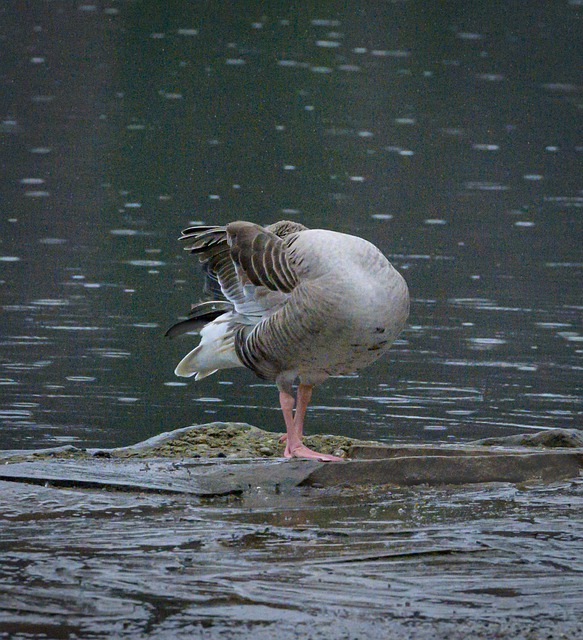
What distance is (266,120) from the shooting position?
32812 millimetres

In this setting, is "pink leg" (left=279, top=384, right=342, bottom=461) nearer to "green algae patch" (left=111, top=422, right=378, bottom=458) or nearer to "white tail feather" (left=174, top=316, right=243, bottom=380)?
"green algae patch" (left=111, top=422, right=378, bottom=458)

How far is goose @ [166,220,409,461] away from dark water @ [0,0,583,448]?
6.22 ft

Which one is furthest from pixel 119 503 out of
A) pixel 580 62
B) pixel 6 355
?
pixel 580 62

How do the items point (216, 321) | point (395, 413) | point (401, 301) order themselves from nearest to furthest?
point (401, 301) < point (216, 321) < point (395, 413)

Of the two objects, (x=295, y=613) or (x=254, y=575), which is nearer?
(x=295, y=613)

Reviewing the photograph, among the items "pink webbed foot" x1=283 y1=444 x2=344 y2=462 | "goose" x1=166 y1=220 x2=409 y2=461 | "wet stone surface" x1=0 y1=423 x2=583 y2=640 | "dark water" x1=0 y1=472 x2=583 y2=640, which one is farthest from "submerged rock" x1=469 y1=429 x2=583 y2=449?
"dark water" x1=0 y1=472 x2=583 y2=640

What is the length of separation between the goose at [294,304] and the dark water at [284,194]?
1.90 metres

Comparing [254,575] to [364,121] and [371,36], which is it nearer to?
[364,121]

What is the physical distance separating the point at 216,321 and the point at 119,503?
2290 mm

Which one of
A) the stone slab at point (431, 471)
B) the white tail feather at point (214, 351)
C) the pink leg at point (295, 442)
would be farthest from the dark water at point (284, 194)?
the stone slab at point (431, 471)

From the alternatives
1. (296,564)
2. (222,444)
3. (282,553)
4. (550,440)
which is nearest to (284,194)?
(222,444)

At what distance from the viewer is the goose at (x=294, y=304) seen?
784 centimetres

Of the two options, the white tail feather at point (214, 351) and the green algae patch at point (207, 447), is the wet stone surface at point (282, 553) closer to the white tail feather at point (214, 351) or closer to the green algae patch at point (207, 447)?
the green algae patch at point (207, 447)

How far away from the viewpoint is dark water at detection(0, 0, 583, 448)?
12.0 m
